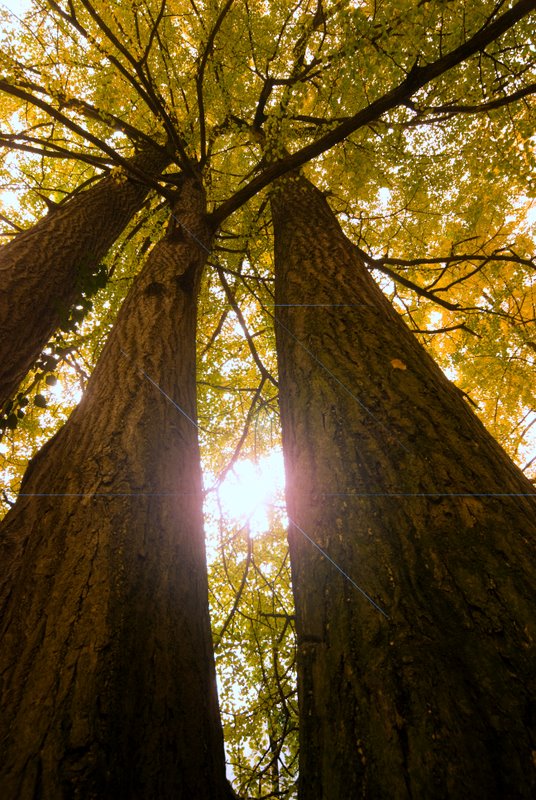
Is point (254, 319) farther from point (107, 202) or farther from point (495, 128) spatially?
point (495, 128)

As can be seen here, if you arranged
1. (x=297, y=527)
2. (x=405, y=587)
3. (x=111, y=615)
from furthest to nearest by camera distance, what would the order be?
1. (x=297, y=527)
2. (x=111, y=615)
3. (x=405, y=587)

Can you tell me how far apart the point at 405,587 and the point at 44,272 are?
3.60 meters

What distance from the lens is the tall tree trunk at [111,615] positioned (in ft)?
3.56

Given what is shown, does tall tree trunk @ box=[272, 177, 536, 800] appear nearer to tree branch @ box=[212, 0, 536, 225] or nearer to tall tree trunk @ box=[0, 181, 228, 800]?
tall tree trunk @ box=[0, 181, 228, 800]

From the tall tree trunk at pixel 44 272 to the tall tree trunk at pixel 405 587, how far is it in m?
2.20

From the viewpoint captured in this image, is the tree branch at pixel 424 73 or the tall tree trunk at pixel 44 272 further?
the tall tree trunk at pixel 44 272

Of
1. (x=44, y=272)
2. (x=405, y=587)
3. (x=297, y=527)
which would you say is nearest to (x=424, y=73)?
(x=297, y=527)

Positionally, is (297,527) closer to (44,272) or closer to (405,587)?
(405,587)

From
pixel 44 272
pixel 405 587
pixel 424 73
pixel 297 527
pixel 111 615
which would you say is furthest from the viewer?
pixel 44 272

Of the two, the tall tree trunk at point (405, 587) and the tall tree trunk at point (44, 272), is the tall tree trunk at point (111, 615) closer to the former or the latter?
the tall tree trunk at point (405, 587)

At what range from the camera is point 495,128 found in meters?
3.65

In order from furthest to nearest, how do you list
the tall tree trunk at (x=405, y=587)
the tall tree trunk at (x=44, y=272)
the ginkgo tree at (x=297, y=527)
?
1. the tall tree trunk at (x=44, y=272)
2. the ginkgo tree at (x=297, y=527)
3. the tall tree trunk at (x=405, y=587)

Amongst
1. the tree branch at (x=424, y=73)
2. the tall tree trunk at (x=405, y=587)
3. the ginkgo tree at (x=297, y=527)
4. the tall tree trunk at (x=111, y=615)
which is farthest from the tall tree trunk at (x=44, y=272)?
the tall tree trunk at (x=405, y=587)

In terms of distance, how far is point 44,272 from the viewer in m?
3.45
